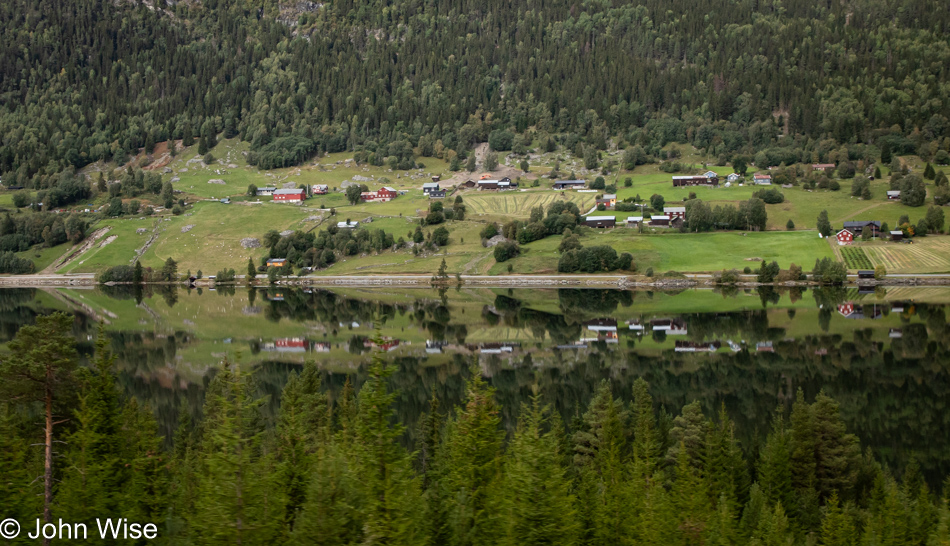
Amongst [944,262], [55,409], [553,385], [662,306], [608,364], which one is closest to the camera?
[55,409]

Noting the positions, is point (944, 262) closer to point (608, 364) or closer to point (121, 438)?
point (608, 364)

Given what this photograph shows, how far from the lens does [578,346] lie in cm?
7956

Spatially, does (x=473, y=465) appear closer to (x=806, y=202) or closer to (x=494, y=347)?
(x=494, y=347)

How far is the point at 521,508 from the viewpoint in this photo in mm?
20141

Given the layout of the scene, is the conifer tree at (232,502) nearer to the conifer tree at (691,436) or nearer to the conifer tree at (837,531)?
the conifer tree at (837,531)

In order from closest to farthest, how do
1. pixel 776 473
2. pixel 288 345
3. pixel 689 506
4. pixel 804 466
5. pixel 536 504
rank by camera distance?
pixel 536 504
pixel 689 506
pixel 776 473
pixel 804 466
pixel 288 345

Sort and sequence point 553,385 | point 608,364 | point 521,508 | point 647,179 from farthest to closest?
point 647,179 < point 608,364 < point 553,385 < point 521,508

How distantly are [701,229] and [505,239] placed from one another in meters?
39.8

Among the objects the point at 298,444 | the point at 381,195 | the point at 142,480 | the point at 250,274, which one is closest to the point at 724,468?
the point at 298,444

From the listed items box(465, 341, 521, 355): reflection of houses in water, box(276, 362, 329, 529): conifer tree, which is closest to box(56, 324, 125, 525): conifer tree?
box(276, 362, 329, 529): conifer tree

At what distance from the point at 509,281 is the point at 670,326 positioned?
168ft

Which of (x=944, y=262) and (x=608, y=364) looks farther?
(x=944, y=262)

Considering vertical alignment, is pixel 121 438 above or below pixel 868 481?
above

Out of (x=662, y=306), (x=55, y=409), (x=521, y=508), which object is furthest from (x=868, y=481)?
(x=662, y=306)
